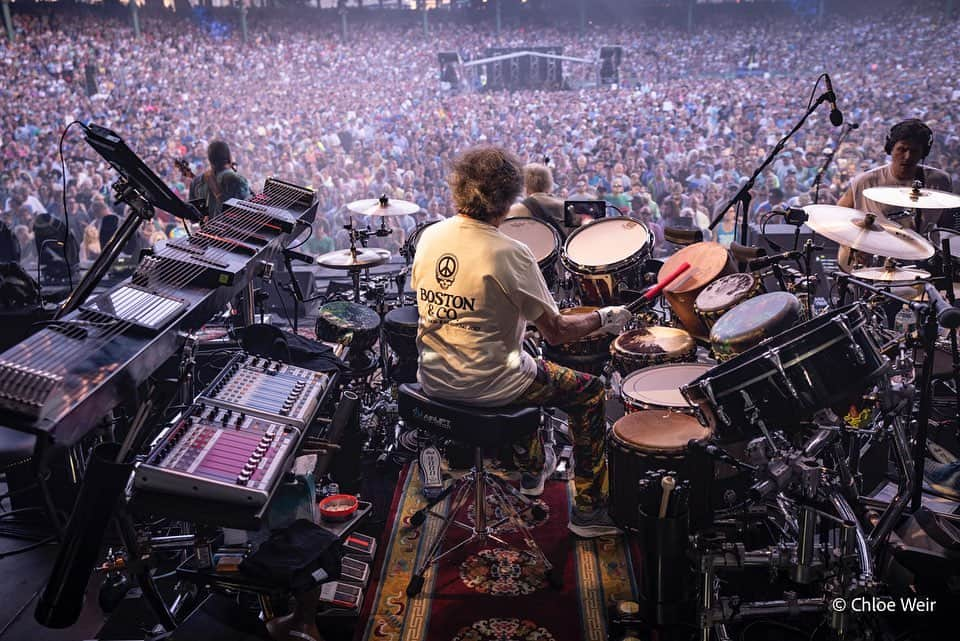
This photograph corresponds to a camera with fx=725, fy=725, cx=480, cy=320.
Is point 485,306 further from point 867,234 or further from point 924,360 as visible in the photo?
point 867,234

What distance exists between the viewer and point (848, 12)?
9.77 metres

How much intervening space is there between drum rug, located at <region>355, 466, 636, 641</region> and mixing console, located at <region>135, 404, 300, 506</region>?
2.47 ft

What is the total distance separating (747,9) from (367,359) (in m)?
8.75

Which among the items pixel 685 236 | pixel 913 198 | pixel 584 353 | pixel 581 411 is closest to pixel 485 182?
pixel 581 411

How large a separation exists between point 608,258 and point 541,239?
536 millimetres

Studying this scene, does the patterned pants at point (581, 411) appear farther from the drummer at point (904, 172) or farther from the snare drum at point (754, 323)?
the drummer at point (904, 172)

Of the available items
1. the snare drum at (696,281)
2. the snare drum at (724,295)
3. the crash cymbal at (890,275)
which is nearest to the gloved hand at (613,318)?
the snare drum at (724,295)

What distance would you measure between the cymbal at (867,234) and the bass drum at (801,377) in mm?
1207

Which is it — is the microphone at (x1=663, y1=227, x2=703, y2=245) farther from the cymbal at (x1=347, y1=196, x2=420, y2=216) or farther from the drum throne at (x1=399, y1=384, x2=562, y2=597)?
the drum throne at (x1=399, y1=384, x2=562, y2=597)

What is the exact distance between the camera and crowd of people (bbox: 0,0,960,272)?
8719mm

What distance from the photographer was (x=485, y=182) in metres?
2.57

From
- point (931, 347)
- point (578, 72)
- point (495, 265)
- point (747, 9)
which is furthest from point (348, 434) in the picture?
point (747, 9)

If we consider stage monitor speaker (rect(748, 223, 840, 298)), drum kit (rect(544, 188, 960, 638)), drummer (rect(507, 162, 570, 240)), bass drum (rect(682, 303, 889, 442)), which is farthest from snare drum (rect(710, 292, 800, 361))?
stage monitor speaker (rect(748, 223, 840, 298))

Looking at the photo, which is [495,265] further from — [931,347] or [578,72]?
[578,72]
